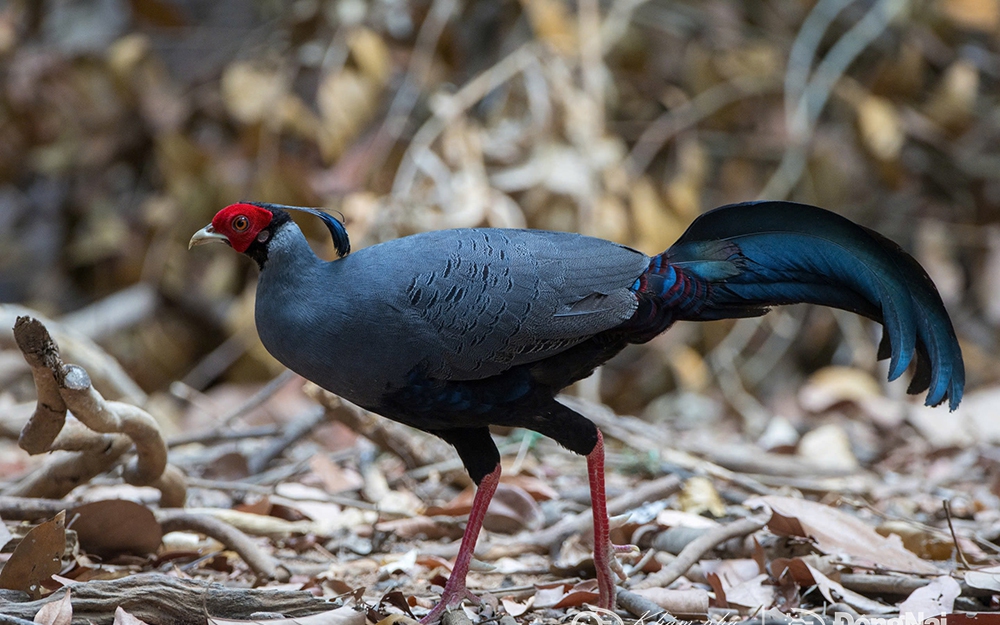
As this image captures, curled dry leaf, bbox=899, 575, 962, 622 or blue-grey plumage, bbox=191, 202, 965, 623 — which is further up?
blue-grey plumage, bbox=191, 202, 965, 623

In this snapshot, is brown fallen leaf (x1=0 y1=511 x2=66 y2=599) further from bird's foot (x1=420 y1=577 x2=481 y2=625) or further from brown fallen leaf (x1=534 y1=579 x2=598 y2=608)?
brown fallen leaf (x1=534 y1=579 x2=598 y2=608)

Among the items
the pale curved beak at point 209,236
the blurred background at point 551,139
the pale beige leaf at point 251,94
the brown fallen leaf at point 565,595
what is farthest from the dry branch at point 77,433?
the pale beige leaf at point 251,94

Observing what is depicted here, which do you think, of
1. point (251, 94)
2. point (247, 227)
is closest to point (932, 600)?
point (247, 227)

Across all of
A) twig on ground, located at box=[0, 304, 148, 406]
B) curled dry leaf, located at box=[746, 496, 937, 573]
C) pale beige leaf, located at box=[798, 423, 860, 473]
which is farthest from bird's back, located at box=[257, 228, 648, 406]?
pale beige leaf, located at box=[798, 423, 860, 473]

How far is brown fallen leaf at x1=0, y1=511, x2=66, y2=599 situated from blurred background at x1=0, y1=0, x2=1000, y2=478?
3.36 meters

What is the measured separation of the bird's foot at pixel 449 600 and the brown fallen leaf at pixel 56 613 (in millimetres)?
793

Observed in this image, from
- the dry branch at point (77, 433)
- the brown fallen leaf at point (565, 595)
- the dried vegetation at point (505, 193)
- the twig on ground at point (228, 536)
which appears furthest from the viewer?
the dried vegetation at point (505, 193)

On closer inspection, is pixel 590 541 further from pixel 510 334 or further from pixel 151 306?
pixel 151 306

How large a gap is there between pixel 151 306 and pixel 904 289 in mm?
4974

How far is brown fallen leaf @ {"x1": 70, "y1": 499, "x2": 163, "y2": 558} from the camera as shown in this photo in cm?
254

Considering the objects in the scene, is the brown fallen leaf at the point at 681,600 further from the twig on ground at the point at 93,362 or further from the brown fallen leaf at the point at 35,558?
the twig on ground at the point at 93,362

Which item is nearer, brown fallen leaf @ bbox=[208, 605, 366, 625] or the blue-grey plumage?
brown fallen leaf @ bbox=[208, 605, 366, 625]

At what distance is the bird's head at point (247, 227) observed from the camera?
234 cm

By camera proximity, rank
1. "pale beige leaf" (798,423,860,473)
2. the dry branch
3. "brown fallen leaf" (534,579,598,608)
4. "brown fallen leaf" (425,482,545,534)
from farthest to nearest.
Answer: "pale beige leaf" (798,423,860,473), "brown fallen leaf" (425,482,545,534), "brown fallen leaf" (534,579,598,608), the dry branch
